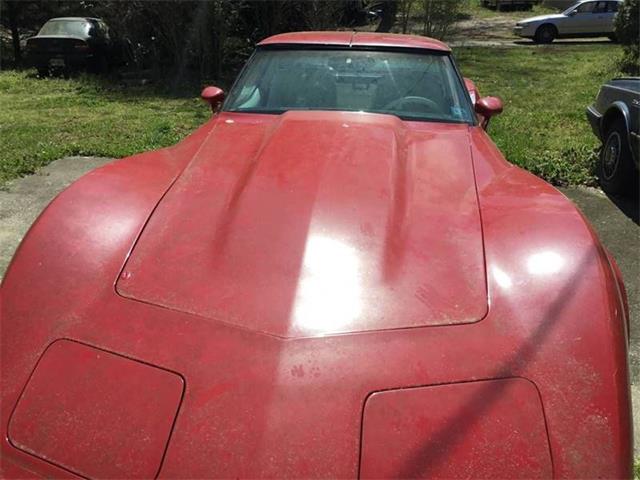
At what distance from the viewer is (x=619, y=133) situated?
5922 mm

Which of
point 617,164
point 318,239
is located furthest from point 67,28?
point 318,239

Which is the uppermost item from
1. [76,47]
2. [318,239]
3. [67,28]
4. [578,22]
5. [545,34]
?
[318,239]

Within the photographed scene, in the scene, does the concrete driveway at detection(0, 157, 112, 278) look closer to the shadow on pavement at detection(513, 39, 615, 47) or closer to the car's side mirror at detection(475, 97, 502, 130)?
the car's side mirror at detection(475, 97, 502, 130)

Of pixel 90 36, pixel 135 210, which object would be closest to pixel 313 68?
pixel 135 210

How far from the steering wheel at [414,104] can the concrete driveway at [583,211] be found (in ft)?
5.60

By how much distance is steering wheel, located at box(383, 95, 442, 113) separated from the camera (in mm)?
3517

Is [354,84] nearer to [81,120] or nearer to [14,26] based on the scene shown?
[81,120]

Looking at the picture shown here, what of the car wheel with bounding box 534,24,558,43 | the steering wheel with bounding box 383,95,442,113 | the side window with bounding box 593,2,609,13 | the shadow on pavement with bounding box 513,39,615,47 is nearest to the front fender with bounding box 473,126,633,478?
the steering wheel with bounding box 383,95,442,113

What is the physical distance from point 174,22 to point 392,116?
10.5m

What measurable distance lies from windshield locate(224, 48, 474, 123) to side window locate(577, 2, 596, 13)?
1869cm

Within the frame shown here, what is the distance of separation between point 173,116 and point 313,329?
8045 millimetres

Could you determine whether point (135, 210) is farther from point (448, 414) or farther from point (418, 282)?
point (448, 414)

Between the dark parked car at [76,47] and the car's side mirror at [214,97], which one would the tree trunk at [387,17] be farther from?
the car's side mirror at [214,97]

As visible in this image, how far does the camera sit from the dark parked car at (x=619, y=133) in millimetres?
5590
